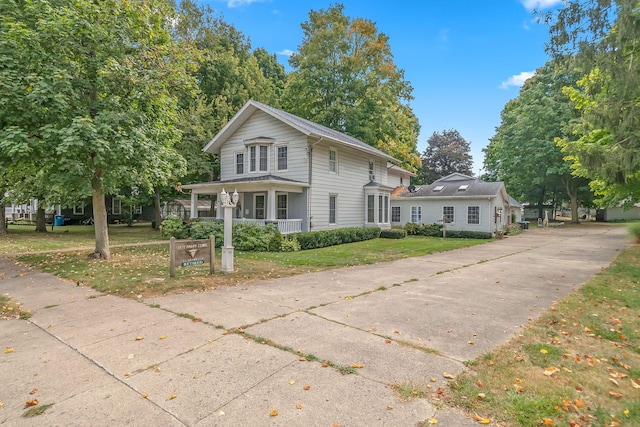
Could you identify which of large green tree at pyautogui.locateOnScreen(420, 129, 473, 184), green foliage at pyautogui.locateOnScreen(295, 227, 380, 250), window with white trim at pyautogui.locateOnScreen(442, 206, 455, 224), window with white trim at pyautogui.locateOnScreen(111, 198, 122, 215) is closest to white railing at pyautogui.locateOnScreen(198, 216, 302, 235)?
green foliage at pyautogui.locateOnScreen(295, 227, 380, 250)

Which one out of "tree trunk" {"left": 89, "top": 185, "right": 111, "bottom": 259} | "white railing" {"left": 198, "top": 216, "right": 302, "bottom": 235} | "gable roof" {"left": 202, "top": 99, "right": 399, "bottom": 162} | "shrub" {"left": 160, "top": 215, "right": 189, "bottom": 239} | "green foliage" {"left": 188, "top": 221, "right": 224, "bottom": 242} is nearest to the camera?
"tree trunk" {"left": 89, "top": 185, "right": 111, "bottom": 259}

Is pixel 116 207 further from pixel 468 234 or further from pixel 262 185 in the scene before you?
pixel 468 234

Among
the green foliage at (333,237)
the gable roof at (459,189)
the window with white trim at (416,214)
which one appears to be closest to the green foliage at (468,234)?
the gable roof at (459,189)

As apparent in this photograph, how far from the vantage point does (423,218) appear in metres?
25.2

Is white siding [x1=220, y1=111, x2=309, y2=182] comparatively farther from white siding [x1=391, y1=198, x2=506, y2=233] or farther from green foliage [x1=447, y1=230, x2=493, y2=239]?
white siding [x1=391, y1=198, x2=506, y2=233]

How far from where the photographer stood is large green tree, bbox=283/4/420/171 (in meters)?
27.1

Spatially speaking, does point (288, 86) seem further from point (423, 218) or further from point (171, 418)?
point (171, 418)

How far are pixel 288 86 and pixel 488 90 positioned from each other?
16.8 m

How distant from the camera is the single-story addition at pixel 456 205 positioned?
886 inches

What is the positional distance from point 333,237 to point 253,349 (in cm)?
1233

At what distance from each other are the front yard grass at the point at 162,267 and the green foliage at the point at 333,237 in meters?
1.53

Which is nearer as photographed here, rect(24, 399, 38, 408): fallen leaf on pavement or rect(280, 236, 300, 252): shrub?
rect(24, 399, 38, 408): fallen leaf on pavement

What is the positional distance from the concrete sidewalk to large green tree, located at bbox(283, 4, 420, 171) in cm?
2144

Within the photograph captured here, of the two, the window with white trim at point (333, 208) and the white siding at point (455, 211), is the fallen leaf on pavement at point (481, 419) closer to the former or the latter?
the window with white trim at point (333, 208)
